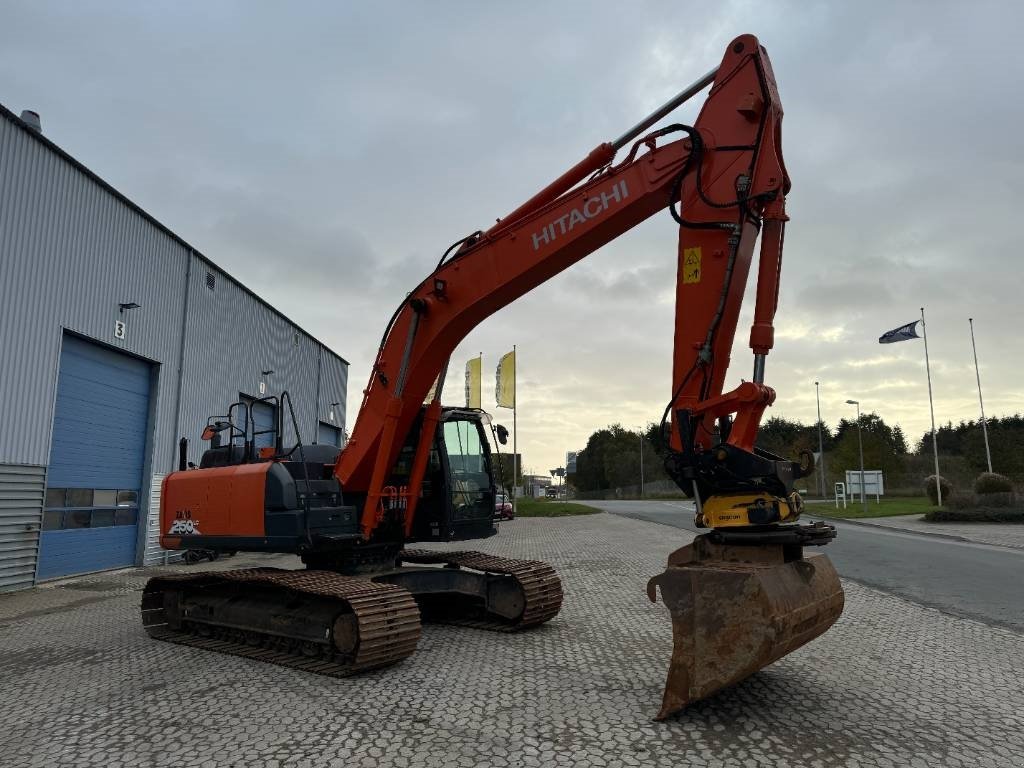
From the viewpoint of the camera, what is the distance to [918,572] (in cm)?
1231

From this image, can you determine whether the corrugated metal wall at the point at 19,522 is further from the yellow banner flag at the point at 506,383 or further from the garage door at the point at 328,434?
the yellow banner flag at the point at 506,383

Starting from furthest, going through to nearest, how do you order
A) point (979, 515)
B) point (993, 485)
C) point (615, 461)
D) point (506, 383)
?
point (615, 461)
point (506, 383)
point (993, 485)
point (979, 515)

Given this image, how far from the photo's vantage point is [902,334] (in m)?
30.5

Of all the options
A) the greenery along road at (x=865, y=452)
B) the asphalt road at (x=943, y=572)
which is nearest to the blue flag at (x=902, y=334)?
the greenery along road at (x=865, y=452)

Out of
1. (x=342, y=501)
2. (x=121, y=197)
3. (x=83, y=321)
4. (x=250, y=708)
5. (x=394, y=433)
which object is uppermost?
(x=121, y=197)

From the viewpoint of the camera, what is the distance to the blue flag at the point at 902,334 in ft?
100.0

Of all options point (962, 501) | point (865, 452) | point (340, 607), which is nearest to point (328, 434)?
point (340, 607)

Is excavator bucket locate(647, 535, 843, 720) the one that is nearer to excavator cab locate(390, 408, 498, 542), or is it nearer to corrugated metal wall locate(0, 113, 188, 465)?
excavator cab locate(390, 408, 498, 542)

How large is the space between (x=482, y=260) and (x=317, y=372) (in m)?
Answer: 18.9

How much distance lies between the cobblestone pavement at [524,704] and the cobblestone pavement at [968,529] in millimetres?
→ 13556

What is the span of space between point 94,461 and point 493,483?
920 centimetres

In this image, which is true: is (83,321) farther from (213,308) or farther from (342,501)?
(342,501)

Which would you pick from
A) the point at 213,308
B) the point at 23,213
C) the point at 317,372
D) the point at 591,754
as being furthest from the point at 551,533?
the point at 591,754

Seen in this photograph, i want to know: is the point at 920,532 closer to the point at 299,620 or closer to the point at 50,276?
the point at 299,620
